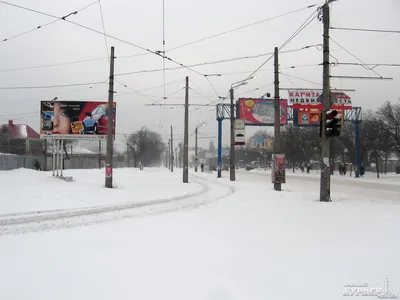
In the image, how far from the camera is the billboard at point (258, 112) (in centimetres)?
4391

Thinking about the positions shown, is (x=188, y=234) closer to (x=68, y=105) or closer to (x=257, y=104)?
(x=68, y=105)

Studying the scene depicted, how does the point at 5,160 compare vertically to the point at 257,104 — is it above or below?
below

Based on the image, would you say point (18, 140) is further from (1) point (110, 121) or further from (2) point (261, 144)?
(1) point (110, 121)

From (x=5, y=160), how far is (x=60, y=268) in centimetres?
4253

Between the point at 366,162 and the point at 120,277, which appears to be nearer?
the point at 120,277

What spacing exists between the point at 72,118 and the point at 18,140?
159 feet

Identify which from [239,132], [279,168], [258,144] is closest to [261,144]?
[258,144]

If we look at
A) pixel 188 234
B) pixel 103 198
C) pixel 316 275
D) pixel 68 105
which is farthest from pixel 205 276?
pixel 68 105

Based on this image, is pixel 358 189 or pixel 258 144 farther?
pixel 258 144

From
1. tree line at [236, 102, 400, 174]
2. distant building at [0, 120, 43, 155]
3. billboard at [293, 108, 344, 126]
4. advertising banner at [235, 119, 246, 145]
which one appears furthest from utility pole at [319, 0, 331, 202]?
distant building at [0, 120, 43, 155]

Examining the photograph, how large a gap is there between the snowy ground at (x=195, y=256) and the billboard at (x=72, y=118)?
16833 mm

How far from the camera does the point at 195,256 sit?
23.1 ft

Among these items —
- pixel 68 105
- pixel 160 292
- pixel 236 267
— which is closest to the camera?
pixel 160 292

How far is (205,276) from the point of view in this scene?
5.91 meters
